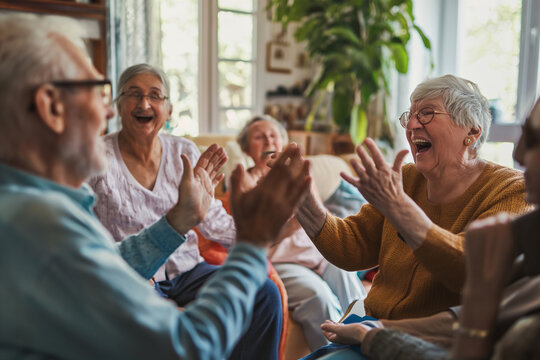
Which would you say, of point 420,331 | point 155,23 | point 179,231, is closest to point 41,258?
point 179,231

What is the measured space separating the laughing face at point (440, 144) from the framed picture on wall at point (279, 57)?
11.5 ft

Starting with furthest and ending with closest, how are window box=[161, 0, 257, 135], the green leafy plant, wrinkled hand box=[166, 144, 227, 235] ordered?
1. window box=[161, 0, 257, 135]
2. the green leafy plant
3. wrinkled hand box=[166, 144, 227, 235]

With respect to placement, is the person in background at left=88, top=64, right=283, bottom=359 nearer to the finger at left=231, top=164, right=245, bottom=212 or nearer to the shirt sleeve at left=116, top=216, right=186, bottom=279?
the shirt sleeve at left=116, top=216, right=186, bottom=279

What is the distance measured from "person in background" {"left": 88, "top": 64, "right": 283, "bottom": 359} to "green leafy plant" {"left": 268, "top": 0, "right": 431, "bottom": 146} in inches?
75.1

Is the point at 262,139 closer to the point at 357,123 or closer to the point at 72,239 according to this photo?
the point at 357,123

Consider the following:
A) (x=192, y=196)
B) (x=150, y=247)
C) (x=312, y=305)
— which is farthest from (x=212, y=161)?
(x=312, y=305)

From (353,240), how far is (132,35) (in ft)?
9.89

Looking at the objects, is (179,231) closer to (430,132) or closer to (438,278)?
(438,278)

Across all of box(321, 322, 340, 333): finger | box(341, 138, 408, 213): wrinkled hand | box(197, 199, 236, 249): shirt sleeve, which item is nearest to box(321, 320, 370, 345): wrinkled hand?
box(321, 322, 340, 333): finger

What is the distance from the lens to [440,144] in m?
1.39

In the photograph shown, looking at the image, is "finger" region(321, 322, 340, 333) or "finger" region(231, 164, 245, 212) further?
"finger" region(321, 322, 340, 333)

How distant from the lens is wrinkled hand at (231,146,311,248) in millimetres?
793

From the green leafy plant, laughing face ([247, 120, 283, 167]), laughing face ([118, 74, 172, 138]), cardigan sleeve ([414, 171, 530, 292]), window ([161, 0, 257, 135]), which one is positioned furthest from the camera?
window ([161, 0, 257, 135])

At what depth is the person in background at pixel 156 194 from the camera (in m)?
1.81
